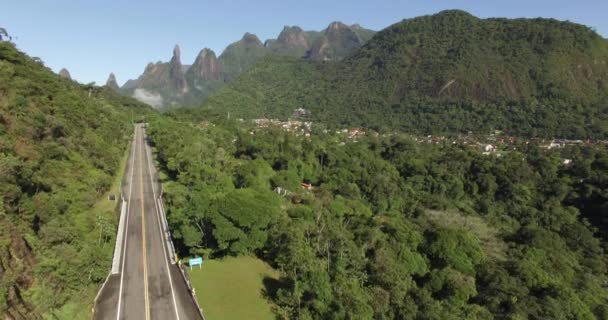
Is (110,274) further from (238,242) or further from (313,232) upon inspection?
(313,232)

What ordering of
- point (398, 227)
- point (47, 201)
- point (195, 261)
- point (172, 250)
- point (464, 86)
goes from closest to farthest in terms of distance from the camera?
1. point (195, 261)
2. point (47, 201)
3. point (172, 250)
4. point (398, 227)
5. point (464, 86)

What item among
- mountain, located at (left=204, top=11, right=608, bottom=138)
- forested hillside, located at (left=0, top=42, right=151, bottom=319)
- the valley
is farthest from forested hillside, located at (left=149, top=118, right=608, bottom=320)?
mountain, located at (left=204, top=11, right=608, bottom=138)

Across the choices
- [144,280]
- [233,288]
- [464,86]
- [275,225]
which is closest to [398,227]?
[275,225]

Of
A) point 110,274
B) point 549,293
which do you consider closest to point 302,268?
point 110,274

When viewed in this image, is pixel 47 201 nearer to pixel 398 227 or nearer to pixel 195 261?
pixel 195 261

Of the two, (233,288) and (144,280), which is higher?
(144,280)
